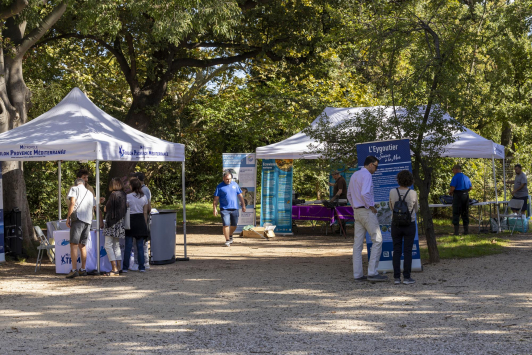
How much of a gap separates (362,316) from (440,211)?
15.7 meters

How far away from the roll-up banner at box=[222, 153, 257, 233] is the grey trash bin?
583cm

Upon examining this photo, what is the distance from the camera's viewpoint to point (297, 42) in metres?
17.5

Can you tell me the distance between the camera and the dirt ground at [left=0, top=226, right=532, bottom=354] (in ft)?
18.5

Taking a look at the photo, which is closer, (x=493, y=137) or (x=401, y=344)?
(x=401, y=344)

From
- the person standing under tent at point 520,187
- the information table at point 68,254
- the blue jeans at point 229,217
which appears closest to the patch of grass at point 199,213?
the blue jeans at point 229,217

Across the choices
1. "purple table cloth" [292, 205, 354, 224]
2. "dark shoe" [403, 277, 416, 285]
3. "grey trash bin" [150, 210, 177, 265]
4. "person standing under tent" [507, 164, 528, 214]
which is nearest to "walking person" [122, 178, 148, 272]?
"grey trash bin" [150, 210, 177, 265]

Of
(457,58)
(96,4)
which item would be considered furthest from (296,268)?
(96,4)

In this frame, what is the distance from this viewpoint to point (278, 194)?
56.4 ft

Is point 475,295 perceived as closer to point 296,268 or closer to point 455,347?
point 455,347

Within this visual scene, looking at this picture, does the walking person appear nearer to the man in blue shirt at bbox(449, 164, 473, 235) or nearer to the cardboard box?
the cardboard box

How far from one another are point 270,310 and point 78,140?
192 inches

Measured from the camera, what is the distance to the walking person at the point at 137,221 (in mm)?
10422

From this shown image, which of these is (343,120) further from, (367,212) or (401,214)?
(401,214)

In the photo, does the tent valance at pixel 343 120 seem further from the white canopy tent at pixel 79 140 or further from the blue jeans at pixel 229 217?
the white canopy tent at pixel 79 140
